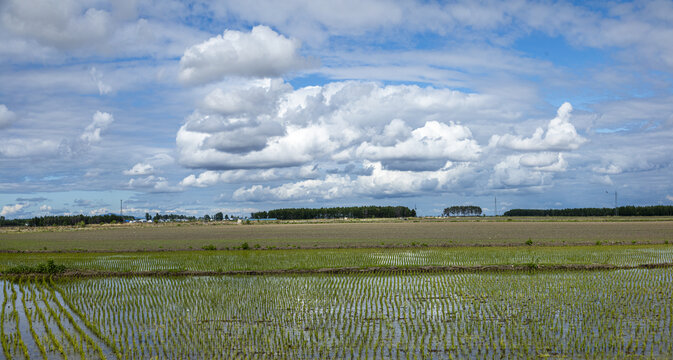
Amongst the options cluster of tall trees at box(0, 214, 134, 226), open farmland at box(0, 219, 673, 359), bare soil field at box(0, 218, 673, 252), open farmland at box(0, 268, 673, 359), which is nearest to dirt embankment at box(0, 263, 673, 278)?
open farmland at box(0, 219, 673, 359)

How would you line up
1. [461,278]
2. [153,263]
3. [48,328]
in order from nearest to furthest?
[48,328] → [461,278] → [153,263]

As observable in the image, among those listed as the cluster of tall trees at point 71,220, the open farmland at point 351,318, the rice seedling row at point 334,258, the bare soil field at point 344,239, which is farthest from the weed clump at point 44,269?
the cluster of tall trees at point 71,220

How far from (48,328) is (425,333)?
10598 mm

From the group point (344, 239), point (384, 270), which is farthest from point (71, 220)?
point (384, 270)

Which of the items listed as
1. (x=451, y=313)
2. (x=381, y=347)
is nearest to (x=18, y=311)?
(x=381, y=347)

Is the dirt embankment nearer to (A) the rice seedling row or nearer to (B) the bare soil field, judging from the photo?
(A) the rice seedling row

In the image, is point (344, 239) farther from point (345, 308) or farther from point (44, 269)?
point (345, 308)

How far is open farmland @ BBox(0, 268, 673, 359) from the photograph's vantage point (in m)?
11.9

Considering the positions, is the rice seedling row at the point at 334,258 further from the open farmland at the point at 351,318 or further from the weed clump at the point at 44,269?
the open farmland at the point at 351,318

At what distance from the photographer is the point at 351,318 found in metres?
15.1

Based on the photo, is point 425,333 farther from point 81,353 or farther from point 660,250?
point 660,250

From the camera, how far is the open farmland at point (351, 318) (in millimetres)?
11867

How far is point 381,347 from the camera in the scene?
1192cm

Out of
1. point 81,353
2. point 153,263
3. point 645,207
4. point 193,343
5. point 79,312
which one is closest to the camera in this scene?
point 81,353
